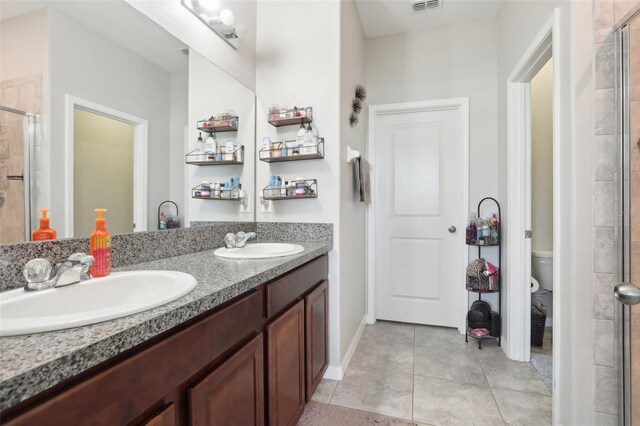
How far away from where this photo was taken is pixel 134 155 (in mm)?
1214

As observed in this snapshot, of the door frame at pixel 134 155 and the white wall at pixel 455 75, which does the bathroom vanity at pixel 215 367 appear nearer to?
the door frame at pixel 134 155

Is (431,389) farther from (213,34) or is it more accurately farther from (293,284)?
(213,34)

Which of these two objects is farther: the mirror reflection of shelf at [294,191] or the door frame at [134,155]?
the mirror reflection of shelf at [294,191]

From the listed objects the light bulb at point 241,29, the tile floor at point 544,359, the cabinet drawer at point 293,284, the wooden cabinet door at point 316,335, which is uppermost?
the light bulb at point 241,29

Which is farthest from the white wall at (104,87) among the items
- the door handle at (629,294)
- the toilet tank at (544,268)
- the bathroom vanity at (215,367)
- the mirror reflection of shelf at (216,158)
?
the toilet tank at (544,268)

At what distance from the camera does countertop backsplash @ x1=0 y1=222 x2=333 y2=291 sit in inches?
32.9

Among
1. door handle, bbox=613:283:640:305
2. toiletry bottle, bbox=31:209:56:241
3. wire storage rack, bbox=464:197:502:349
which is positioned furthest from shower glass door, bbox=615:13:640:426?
toiletry bottle, bbox=31:209:56:241

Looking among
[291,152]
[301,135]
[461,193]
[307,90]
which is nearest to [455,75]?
[461,193]

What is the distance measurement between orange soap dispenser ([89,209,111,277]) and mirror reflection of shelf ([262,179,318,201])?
3.48ft

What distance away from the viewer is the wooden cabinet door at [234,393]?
0.78 meters

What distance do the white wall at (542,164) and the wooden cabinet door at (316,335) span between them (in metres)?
2.25

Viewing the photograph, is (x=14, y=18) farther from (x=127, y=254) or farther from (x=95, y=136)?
(x=127, y=254)

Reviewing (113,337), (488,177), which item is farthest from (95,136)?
(488,177)

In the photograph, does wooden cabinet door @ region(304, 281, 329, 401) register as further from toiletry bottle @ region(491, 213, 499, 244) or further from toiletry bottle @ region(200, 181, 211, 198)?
toiletry bottle @ region(491, 213, 499, 244)
